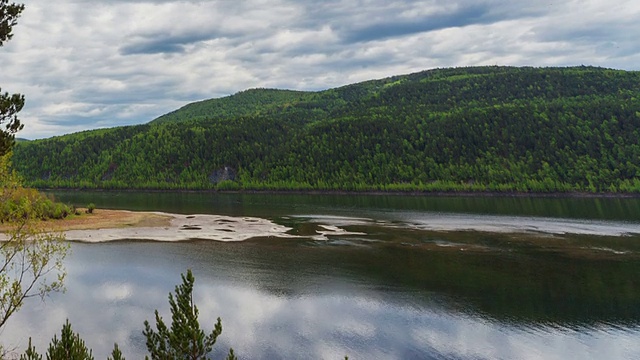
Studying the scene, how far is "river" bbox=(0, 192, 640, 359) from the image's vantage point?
25047 mm

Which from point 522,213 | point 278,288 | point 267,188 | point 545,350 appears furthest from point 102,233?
point 267,188

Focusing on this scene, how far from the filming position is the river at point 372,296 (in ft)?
82.2

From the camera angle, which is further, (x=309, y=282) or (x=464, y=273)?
(x=464, y=273)

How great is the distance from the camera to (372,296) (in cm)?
3416

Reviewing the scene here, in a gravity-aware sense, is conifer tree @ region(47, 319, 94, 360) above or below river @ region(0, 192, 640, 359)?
above

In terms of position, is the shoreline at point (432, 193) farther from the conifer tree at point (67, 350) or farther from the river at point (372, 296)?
the conifer tree at point (67, 350)

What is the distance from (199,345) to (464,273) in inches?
1245

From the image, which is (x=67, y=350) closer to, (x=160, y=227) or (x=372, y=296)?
(x=372, y=296)

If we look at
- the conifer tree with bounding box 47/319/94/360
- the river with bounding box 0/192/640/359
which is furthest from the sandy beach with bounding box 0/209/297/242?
the conifer tree with bounding box 47/319/94/360

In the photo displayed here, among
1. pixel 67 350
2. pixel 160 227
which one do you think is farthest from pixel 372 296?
pixel 160 227

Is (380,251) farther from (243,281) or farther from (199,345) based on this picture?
(199,345)

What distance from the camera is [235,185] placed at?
628 ft

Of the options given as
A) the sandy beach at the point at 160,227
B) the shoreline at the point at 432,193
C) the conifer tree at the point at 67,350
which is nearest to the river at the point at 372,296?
the sandy beach at the point at 160,227

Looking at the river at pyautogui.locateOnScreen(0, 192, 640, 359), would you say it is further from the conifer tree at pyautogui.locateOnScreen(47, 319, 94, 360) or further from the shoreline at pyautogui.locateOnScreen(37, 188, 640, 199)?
the shoreline at pyautogui.locateOnScreen(37, 188, 640, 199)
